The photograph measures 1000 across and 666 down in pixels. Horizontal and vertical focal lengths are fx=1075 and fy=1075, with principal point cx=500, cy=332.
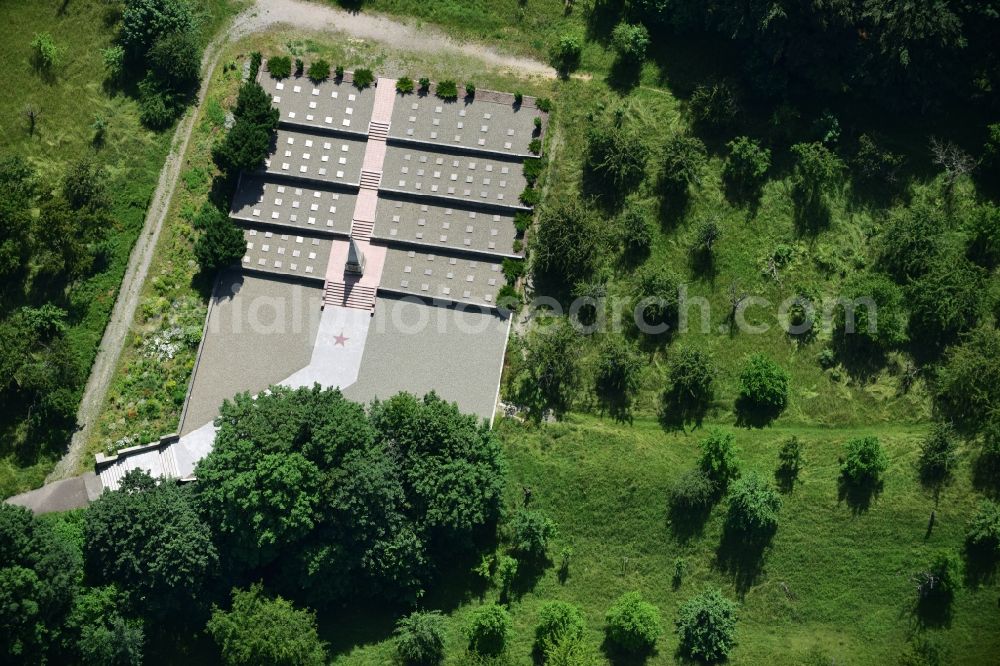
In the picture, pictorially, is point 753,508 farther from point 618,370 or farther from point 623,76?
point 623,76

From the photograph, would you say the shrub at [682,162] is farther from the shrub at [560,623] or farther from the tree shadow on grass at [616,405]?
the shrub at [560,623]

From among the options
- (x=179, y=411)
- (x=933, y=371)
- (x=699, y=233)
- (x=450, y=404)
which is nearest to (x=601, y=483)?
(x=450, y=404)

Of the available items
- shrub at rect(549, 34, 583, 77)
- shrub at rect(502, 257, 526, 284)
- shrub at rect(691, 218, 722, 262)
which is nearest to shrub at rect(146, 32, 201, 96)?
shrub at rect(549, 34, 583, 77)

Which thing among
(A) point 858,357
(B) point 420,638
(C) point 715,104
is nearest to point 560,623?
(B) point 420,638

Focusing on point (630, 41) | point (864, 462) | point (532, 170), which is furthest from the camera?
point (630, 41)

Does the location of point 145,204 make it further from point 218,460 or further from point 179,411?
point 218,460

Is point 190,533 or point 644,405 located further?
point 644,405

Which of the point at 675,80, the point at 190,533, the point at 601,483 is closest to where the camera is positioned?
the point at 190,533
